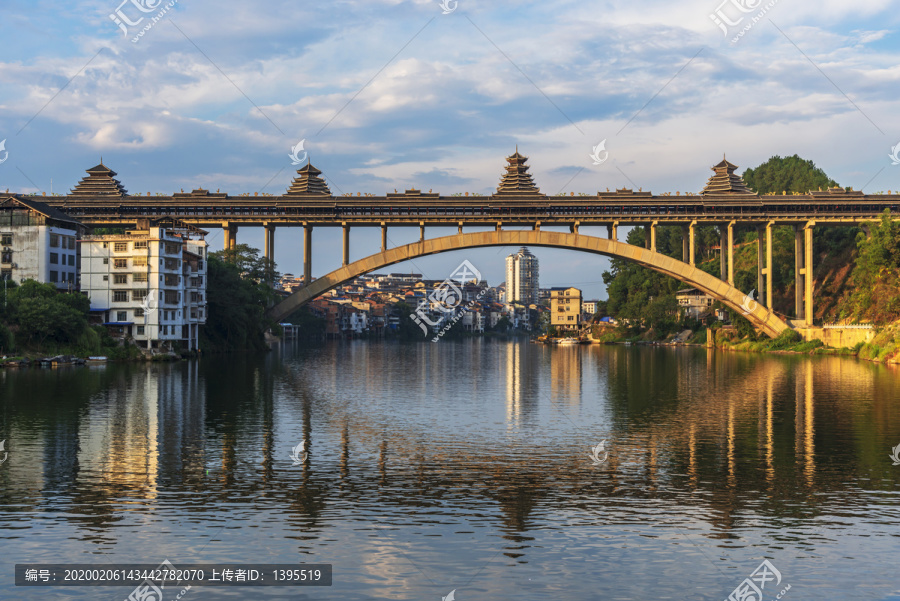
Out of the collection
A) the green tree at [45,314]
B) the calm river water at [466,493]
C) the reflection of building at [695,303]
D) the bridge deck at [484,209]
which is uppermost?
the bridge deck at [484,209]

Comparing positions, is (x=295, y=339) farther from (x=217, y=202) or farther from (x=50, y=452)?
(x=50, y=452)

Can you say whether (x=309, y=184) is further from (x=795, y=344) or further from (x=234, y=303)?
(x=795, y=344)

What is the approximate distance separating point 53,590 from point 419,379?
37.5 metres

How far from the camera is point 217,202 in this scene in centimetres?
7431

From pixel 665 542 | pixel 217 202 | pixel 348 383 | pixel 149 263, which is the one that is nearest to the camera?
pixel 665 542

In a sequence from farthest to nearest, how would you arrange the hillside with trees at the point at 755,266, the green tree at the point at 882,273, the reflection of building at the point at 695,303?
the reflection of building at the point at 695,303 < the hillside with trees at the point at 755,266 < the green tree at the point at 882,273

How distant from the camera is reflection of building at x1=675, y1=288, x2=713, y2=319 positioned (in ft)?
369

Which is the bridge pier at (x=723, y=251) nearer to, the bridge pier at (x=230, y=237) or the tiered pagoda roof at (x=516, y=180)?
the tiered pagoda roof at (x=516, y=180)

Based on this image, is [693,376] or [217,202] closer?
[693,376]

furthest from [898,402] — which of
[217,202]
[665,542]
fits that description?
[217,202]

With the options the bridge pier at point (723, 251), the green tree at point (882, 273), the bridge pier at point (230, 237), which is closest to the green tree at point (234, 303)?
the bridge pier at point (230, 237)

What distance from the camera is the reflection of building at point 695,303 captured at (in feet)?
369

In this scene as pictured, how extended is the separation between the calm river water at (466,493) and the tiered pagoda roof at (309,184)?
1757 inches

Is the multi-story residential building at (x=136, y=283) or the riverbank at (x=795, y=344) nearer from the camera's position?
the multi-story residential building at (x=136, y=283)
